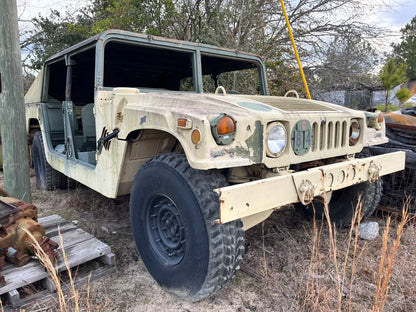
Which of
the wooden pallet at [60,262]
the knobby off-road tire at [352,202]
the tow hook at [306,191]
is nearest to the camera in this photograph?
the tow hook at [306,191]

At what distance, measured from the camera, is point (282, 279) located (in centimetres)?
228

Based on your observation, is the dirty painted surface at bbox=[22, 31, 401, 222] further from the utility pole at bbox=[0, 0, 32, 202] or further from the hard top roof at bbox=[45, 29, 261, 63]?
the utility pole at bbox=[0, 0, 32, 202]

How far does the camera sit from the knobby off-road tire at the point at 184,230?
5.81ft

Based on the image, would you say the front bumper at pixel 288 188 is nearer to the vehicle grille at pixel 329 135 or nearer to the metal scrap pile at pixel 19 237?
the vehicle grille at pixel 329 135

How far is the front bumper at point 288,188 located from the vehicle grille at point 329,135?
0.17 m

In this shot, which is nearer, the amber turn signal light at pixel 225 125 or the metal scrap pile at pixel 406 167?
the amber turn signal light at pixel 225 125

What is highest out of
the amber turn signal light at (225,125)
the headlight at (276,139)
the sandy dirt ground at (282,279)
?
the amber turn signal light at (225,125)

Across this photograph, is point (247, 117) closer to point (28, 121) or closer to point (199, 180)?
point (199, 180)

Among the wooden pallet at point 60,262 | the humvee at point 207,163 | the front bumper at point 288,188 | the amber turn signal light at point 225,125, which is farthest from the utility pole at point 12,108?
the front bumper at point 288,188

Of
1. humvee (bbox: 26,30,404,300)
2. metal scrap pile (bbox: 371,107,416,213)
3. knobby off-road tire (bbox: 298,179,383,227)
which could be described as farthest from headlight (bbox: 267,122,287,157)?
metal scrap pile (bbox: 371,107,416,213)

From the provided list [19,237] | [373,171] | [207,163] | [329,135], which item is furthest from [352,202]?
[19,237]

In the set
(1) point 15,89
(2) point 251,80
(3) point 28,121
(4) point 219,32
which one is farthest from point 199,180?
(4) point 219,32

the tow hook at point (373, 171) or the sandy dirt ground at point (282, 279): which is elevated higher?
the tow hook at point (373, 171)

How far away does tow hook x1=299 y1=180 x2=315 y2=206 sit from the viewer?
6.04ft
